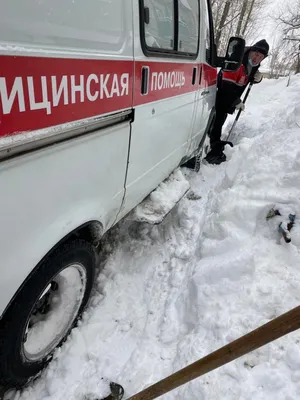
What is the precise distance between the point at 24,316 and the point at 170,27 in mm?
2296

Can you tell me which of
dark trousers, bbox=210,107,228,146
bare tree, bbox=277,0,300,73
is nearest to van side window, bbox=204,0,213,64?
dark trousers, bbox=210,107,228,146

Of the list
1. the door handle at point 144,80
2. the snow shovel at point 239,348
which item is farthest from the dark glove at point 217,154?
the snow shovel at point 239,348

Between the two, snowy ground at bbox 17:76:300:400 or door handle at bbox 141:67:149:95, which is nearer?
snowy ground at bbox 17:76:300:400

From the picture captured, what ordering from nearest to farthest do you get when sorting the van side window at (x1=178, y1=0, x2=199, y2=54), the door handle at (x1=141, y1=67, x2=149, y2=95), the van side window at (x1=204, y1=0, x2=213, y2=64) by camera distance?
the door handle at (x1=141, y1=67, x2=149, y2=95) → the van side window at (x1=178, y1=0, x2=199, y2=54) → the van side window at (x1=204, y1=0, x2=213, y2=64)

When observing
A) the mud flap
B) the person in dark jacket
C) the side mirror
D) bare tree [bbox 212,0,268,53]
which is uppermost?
bare tree [bbox 212,0,268,53]

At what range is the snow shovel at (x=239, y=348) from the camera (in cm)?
105

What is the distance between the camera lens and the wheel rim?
6.39 ft

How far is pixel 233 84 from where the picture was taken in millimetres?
5191

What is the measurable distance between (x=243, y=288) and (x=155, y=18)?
204cm

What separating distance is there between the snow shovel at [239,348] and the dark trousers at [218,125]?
485cm

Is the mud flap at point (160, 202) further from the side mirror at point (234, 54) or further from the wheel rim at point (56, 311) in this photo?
the side mirror at point (234, 54)

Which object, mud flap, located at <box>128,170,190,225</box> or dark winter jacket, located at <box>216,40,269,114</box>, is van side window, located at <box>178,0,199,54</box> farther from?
dark winter jacket, located at <box>216,40,269,114</box>

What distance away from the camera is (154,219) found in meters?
2.79

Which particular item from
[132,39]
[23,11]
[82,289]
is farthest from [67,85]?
[82,289]
